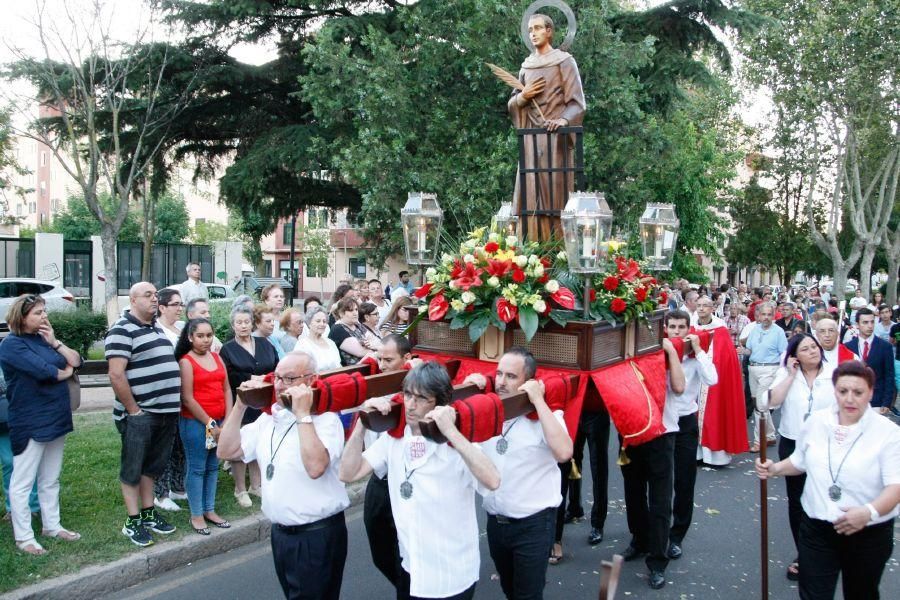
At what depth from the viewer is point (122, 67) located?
53.8 ft

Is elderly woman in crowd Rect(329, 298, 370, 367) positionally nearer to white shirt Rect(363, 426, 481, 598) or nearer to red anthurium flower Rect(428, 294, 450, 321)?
red anthurium flower Rect(428, 294, 450, 321)

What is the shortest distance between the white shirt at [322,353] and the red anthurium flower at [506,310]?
2772 mm

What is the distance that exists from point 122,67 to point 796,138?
20.7m

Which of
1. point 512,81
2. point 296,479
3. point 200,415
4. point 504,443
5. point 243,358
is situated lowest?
point 200,415

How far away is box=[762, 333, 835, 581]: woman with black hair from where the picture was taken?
5176 millimetres

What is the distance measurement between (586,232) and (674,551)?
296 cm

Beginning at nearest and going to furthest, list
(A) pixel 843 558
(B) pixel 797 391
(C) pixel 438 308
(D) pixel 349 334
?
(A) pixel 843 558 → (C) pixel 438 308 → (B) pixel 797 391 → (D) pixel 349 334

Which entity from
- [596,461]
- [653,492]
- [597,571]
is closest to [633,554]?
[597,571]

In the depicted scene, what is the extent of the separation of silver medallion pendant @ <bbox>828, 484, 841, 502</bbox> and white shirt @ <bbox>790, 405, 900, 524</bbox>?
0.04ft

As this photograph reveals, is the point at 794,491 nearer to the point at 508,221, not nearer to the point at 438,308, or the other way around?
the point at 438,308

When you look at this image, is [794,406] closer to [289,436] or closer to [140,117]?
[289,436]

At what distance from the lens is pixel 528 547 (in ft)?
12.9

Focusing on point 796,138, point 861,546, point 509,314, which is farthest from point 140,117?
point 796,138

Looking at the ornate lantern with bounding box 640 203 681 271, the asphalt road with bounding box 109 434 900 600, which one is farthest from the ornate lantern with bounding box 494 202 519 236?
the asphalt road with bounding box 109 434 900 600
